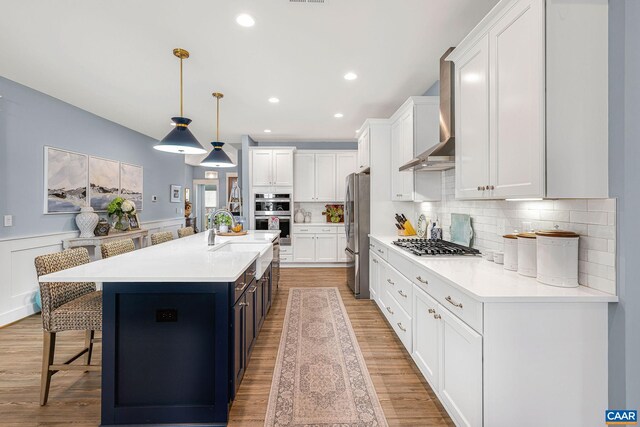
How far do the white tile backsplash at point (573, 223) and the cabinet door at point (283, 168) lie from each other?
3951mm

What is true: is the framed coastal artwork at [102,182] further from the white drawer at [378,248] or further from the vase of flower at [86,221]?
the white drawer at [378,248]

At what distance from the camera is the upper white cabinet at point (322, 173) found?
20.5 ft

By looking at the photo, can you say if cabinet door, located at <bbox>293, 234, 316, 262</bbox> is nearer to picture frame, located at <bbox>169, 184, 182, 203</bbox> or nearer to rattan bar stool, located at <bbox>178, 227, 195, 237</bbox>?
rattan bar stool, located at <bbox>178, 227, 195, 237</bbox>


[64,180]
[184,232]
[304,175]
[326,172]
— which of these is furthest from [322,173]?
[64,180]

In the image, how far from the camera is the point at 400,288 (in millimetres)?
2686

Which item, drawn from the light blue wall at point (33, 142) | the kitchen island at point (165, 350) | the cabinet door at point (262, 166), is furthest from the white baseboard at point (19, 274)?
the cabinet door at point (262, 166)

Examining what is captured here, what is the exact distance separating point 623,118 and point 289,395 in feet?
7.90

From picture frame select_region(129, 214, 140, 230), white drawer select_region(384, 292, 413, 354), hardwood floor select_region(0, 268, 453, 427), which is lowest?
hardwood floor select_region(0, 268, 453, 427)

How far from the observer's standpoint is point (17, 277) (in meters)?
3.46

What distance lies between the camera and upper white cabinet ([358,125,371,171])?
418 cm

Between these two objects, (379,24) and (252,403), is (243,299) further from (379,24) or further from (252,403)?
(379,24)

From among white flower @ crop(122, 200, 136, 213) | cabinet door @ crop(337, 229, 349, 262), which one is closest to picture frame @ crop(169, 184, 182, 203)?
white flower @ crop(122, 200, 136, 213)

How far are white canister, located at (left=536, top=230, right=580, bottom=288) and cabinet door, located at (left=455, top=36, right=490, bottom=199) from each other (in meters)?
0.46

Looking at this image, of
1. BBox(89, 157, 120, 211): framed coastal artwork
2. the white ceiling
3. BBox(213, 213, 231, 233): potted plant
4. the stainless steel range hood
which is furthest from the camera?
BBox(89, 157, 120, 211): framed coastal artwork
